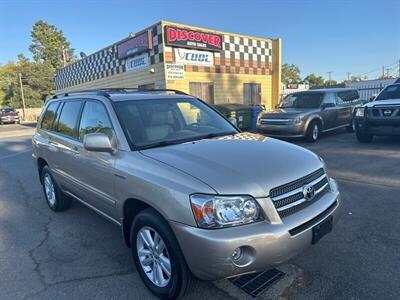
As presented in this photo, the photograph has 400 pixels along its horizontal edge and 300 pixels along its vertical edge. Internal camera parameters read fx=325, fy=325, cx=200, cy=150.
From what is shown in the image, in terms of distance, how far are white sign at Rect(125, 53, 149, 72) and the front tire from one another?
13745 mm

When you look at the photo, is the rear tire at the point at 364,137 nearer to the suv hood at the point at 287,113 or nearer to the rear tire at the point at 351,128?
the suv hood at the point at 287,113

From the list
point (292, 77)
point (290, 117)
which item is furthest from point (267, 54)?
point (292, 77)

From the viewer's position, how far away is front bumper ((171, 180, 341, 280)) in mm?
2152

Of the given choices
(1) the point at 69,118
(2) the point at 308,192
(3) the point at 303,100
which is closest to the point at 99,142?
(1) the point at 69,118

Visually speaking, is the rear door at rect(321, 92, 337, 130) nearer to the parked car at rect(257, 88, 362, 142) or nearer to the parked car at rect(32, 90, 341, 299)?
the parked car at rect(257, 88, 362, 142)

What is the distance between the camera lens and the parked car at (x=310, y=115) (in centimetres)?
973

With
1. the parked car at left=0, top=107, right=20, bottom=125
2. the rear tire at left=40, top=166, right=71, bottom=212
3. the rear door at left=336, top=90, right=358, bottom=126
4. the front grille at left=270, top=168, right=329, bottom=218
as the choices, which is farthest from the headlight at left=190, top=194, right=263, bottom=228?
the parked car at left=0, top=107, right=20, bottom=125

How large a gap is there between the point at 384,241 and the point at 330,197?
1157 millimetres

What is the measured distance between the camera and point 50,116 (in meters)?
4.91

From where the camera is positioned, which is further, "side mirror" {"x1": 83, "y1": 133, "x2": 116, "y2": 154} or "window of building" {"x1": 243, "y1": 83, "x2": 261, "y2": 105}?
"window of building" {"x1": 243, "y1": 83, "x2": 261, "y2": 105}

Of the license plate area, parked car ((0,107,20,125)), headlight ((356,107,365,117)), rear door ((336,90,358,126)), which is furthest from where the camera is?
parked car ((0,107,20,125))

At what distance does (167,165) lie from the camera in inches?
101

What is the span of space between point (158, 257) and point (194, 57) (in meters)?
13.7

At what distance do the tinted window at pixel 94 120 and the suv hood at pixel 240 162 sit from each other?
69cm
